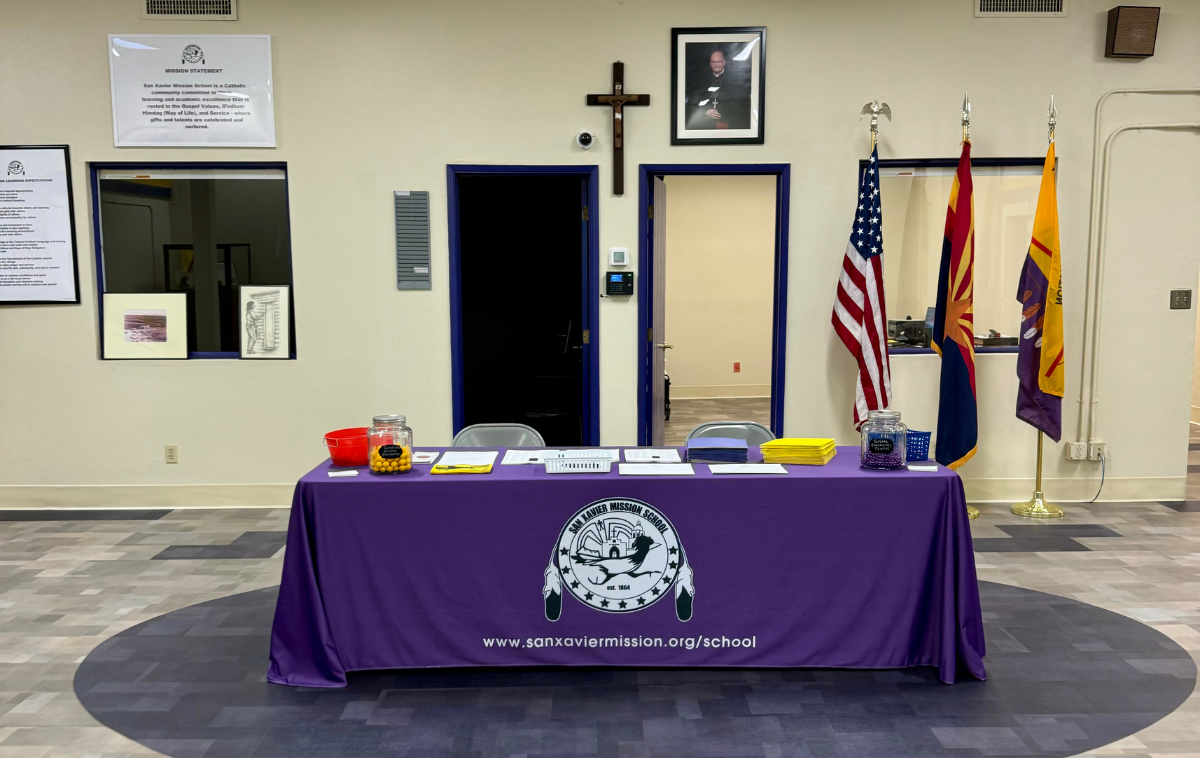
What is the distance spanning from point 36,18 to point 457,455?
4.18 metres

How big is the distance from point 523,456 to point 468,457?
0.22 m

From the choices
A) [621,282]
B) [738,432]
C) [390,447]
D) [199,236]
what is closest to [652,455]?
[738,432]

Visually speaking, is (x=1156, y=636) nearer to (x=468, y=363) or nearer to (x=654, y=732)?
(x=654, y=732)

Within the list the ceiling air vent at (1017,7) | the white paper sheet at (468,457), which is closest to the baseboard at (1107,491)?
the ceiling air vent at (1017,7)

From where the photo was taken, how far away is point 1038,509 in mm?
5410

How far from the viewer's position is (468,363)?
7.63m

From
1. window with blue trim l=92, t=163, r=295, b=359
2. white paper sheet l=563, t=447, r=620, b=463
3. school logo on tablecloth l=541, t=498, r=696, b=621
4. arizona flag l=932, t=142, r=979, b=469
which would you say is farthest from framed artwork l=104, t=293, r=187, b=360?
arizona flag l=932, t=142, r=979, b=469

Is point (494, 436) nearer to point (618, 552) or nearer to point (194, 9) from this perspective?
point (618, 552)

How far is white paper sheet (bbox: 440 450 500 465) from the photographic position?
335 cm

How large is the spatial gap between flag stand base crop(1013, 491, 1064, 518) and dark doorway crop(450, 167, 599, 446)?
3390 millimetres

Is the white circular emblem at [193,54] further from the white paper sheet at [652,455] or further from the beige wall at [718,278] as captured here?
the beige wall at [718,278]

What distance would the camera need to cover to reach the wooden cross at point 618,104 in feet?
17.4

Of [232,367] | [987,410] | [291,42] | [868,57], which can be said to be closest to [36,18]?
[291,42]

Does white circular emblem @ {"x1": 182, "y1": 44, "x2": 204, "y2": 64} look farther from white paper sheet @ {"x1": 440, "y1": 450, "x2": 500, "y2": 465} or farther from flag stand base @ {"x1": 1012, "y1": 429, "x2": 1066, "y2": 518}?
flag stand base @ {"x1": 1012, "y1": 429, "x2": 1066, "y2": 518}
